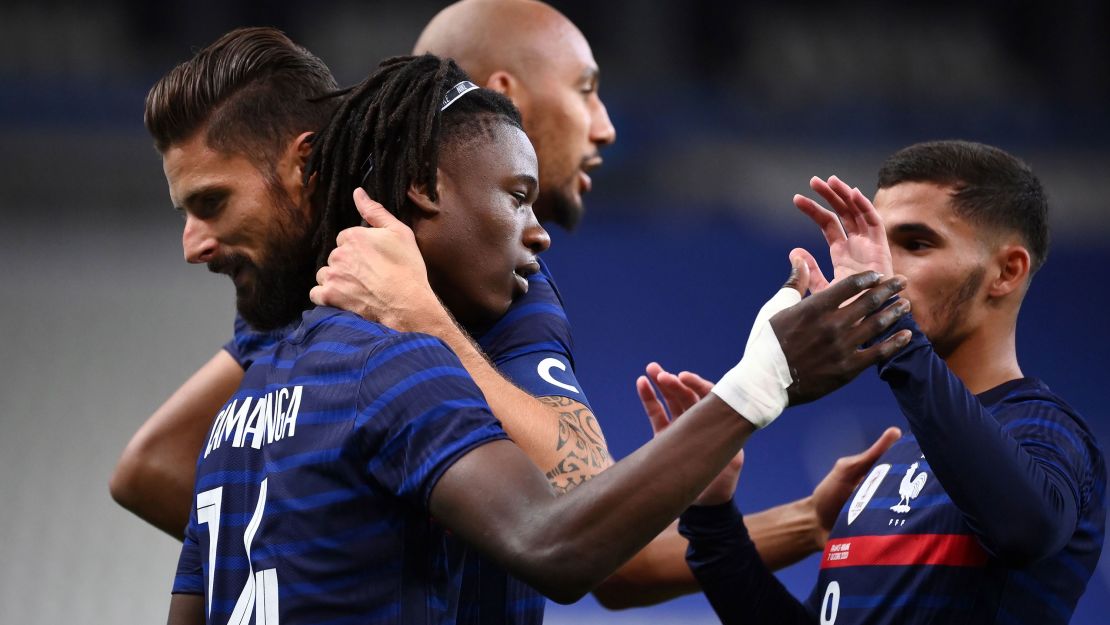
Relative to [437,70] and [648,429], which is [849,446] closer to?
[648,429]

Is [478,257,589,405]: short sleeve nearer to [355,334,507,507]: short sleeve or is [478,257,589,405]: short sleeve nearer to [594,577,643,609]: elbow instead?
[355,334,507,507]: short sleeve

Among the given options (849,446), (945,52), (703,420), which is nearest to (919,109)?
(945,52)

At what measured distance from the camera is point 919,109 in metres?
9.27

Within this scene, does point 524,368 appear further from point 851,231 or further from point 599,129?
point 599,129

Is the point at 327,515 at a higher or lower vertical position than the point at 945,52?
lower

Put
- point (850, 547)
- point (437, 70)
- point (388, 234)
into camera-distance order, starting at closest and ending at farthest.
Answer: point (388, 234), point (437, 70), point (850, 547)

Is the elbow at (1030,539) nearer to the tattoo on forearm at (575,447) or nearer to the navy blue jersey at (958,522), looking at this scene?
the navy blue jersey at (958,522)

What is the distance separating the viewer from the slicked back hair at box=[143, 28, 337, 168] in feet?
8.53

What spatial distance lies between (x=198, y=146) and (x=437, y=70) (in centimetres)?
50

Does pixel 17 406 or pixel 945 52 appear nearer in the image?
pixel 17 406

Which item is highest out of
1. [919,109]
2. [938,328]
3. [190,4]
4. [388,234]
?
[190,4]

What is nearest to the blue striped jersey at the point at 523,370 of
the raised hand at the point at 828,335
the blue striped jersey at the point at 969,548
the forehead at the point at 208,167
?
the forehead at the point at 208,167

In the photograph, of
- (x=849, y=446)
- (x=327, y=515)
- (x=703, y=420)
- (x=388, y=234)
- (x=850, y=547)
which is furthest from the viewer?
(x=849, y=446)

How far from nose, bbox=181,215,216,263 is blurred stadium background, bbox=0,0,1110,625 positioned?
18.9ft
